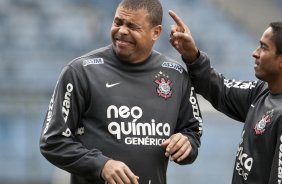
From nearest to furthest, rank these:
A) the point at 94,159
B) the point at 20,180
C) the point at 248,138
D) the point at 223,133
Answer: the point at 94,159 → the point at 248,138 → the point at 223,133 → the point at 20,180

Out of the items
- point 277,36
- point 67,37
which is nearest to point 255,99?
point 277,36

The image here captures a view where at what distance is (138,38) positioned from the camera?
3590 mm

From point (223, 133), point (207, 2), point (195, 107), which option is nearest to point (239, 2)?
point (207, 2)

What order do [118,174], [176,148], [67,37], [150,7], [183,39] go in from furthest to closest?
[67,37] → [183,39] → [150,7] → [176,148] → [118,174]

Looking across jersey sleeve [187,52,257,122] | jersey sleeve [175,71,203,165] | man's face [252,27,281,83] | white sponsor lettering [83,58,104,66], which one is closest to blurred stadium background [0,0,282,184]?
jersey sleeve [187,52,257,122]

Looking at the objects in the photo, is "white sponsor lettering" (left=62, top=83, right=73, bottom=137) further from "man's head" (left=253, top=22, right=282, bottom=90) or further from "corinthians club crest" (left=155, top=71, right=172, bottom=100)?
"man's head" (left=253, top=22, right=282, bottom=90)

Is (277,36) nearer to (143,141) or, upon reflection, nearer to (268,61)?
(268,61)

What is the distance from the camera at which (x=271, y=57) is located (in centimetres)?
364

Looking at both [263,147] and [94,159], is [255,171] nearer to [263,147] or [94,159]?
[263,147]

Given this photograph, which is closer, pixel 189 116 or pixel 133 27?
pixel 133 27

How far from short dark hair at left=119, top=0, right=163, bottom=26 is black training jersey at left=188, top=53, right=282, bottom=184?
33cm

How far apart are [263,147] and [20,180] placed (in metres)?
4.61

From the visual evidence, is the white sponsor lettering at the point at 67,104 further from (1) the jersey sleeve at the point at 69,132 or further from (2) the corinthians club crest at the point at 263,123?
(2) the corinthians club crest at the point at 263,123

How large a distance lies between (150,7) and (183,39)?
0.84ft
